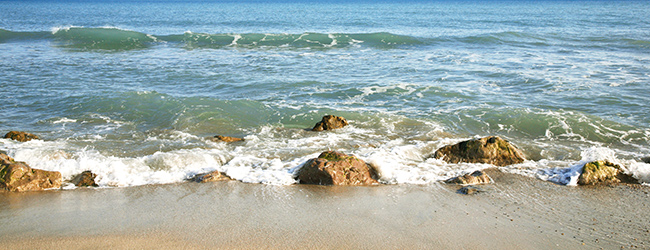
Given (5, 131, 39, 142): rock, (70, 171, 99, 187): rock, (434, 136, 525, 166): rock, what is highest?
(434, 136, 525, 166): rock

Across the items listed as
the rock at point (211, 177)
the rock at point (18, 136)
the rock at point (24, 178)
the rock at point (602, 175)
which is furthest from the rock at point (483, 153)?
the rock at point (18, 136)

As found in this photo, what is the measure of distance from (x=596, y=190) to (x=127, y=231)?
5829 mm

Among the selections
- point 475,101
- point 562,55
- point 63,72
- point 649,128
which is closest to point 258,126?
point 475,101

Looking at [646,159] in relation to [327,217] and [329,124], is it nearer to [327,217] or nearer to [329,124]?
[329,124]

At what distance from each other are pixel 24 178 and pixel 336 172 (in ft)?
13.6

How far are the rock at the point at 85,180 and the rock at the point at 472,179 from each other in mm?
4941

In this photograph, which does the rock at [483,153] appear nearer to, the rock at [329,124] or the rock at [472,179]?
the rock at [472,179]

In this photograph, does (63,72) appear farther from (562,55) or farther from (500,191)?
(562,55)

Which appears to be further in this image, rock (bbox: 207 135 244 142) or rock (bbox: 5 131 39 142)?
rock (bbox: 207 135 244 142)

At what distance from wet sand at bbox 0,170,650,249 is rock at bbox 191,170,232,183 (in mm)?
142

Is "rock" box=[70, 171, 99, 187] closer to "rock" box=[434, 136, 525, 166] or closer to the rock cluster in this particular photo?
the rock cluster

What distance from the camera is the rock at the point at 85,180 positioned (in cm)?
602

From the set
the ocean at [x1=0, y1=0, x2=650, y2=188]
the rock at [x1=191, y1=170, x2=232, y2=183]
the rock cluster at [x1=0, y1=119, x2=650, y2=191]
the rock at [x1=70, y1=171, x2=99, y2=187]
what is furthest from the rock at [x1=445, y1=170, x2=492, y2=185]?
the rock at [x1=70, y1=171, x2=99, y2=187]

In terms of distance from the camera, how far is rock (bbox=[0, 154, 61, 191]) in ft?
18.7
